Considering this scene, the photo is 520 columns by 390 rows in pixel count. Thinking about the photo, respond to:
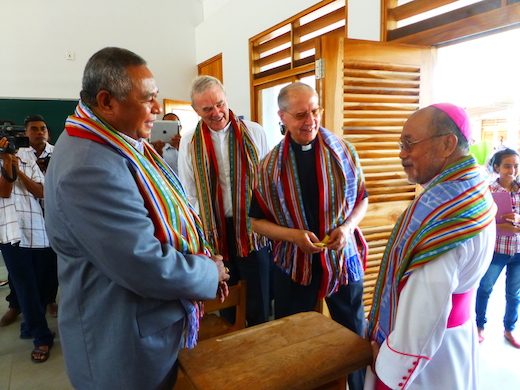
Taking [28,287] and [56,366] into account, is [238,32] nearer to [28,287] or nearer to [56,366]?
[28,287]

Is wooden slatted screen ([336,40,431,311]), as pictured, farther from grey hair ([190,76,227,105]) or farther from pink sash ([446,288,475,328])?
pink sash ([446,288,475,328])

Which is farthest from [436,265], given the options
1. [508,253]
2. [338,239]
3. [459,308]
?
[508,253]

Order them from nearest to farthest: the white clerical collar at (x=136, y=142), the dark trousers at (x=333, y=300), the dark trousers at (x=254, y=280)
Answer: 1. the white clerical collar at (x=136, y=142)
2. the dark trousers at (x=333, y=300)
3. the dark trousers at (x=254, y=280)

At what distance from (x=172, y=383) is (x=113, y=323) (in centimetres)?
29

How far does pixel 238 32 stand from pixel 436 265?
4067 millimetres

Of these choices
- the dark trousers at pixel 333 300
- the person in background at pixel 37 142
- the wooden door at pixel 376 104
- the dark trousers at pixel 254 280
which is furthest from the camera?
the person in background at pixel 37 142

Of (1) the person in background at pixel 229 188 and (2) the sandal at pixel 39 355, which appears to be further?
(2) the sandal at pixel 39 355

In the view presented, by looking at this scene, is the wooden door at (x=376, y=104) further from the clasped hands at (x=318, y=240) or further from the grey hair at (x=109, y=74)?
the grey hair at (x=109, y=74)

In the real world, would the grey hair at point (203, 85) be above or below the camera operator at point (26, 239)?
above

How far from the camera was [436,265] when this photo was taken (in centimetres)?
89

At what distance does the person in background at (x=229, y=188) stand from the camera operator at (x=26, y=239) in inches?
46.5

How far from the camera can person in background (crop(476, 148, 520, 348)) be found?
7.81ft

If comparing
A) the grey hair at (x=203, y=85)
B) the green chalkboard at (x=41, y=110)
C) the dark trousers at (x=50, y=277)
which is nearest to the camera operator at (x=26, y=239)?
the dark trousers at (x=50, y=277)

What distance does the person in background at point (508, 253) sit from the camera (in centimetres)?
238
